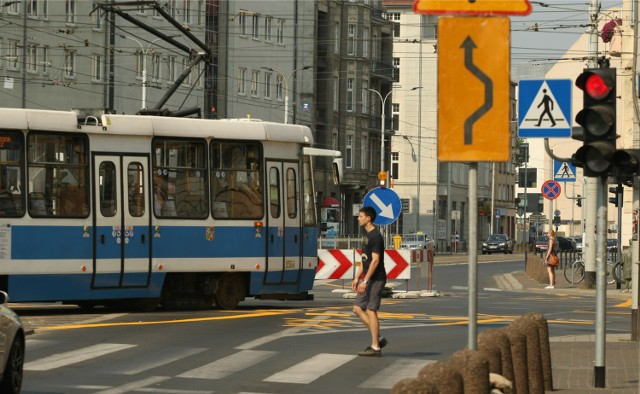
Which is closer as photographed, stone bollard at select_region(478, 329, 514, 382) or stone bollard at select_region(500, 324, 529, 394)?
stone bollard at select_region(478, 329, 514, 382)

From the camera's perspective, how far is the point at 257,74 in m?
89.3

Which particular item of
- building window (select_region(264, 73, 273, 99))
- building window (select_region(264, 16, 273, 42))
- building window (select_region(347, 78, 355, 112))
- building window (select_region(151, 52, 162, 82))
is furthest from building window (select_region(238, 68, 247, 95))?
building window (select_region(347, 78, 355, 112))

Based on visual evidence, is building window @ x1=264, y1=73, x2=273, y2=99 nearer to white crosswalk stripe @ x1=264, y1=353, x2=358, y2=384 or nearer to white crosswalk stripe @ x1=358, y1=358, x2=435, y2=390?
white crosswalk stripe @ x1=264, y1=353, x2=358, y2=384

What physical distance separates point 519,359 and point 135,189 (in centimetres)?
1320

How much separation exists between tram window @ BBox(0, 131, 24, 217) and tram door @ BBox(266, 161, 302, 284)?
4.84 metres

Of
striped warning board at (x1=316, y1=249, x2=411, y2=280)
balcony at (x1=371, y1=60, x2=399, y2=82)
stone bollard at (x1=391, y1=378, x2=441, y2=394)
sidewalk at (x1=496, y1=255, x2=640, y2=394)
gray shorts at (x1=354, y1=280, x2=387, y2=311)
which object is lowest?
sidewalk at (x1=496, y1=255, x2=640, y2=394)

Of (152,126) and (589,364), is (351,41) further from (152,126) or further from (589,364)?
(589,364)

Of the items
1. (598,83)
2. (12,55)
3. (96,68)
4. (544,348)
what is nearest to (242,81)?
(96,68)

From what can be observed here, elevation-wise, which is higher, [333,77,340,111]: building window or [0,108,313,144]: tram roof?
[333,77,340,111]: building window

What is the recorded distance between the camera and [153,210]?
83.4 feet

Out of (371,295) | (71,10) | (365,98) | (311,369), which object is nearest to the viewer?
(311,369)

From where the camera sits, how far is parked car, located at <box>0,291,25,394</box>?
1329cm

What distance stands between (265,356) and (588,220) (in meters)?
23.5

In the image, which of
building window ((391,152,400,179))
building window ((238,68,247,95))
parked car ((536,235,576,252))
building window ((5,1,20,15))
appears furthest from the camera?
building window ((391,152,400,179))
